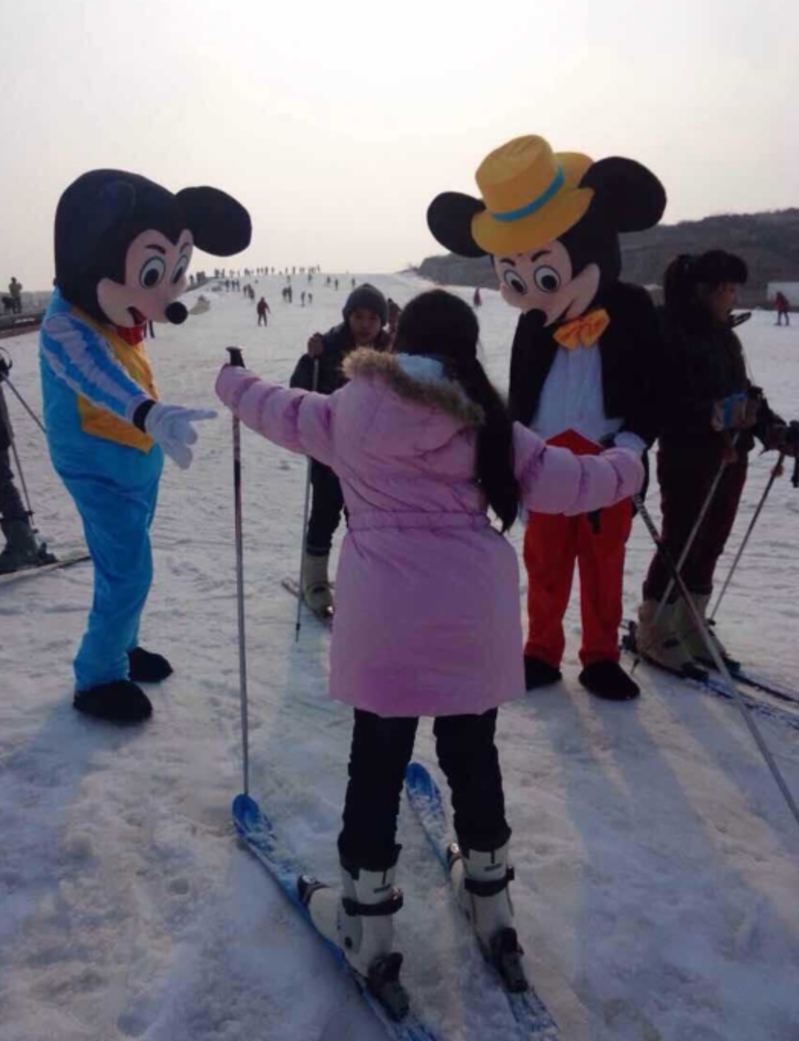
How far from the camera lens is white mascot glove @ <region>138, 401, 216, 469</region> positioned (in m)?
2.71

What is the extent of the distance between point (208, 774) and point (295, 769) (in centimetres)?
33

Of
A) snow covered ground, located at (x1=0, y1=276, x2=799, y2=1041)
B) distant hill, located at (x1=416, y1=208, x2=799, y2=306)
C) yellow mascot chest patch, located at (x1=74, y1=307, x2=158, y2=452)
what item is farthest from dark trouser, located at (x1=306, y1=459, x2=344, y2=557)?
distant hill, located at (x1=416, y1=208, x2=799, y2=306)

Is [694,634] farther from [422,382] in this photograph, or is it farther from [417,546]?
[422,382]

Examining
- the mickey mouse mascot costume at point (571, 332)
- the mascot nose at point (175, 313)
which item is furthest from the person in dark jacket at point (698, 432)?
the mascot nose at point (175, 313)

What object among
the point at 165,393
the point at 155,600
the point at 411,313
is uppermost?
the point at 411,313

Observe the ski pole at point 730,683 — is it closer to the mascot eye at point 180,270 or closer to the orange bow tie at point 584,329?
the orange bow tie at point 584,329

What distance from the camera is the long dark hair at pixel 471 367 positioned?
1939 mm

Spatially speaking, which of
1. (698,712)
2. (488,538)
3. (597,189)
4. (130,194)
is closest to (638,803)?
(698,712)

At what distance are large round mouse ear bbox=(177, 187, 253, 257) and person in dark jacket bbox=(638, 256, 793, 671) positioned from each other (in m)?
2.01

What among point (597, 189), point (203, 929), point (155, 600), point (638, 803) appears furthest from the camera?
point (155, 600)

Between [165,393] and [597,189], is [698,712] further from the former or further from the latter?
[165,393]

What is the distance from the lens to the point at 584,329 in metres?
3.43

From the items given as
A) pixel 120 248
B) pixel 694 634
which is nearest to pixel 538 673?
pixel 694 634

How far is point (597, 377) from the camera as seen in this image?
350 centimetres
